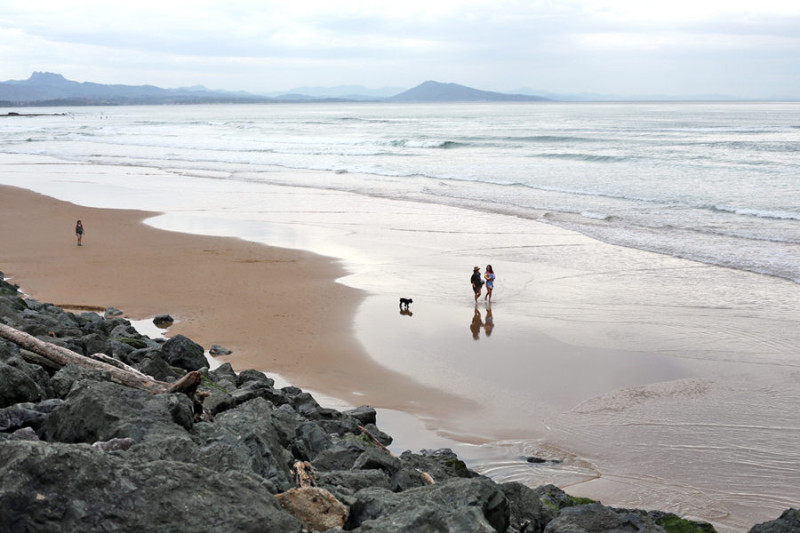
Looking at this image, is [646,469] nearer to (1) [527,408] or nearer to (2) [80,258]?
(1) [527,408]

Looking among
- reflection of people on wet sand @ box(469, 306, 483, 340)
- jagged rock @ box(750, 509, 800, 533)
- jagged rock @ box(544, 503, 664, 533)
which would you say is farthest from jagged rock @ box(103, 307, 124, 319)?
jagged rock @ box(750, 509, 800, 533)

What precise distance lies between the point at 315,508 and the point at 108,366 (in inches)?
123

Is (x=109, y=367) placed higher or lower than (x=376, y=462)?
higher

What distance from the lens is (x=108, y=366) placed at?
6734 mm

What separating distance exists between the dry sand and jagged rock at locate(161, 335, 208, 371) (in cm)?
146

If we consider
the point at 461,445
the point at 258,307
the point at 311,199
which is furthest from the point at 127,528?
the point at 311,199

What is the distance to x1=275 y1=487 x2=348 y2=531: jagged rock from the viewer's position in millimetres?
4434

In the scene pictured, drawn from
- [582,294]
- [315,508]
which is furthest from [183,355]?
[582,294]

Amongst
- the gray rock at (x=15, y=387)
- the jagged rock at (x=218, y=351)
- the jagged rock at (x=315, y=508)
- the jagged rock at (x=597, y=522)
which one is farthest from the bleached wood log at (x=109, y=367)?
the jagged rock at (x=218, y=351)

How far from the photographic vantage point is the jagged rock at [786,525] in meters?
5.63

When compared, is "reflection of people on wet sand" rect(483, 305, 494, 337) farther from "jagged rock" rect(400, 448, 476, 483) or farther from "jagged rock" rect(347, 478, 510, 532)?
"jagged rock" rect(347, 478, 510, 532)

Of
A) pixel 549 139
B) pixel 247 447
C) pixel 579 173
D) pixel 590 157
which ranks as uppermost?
pixel 549 139

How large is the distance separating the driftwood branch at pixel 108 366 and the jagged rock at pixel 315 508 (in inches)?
81.9

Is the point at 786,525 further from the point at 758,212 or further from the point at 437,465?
the point at 758,212
